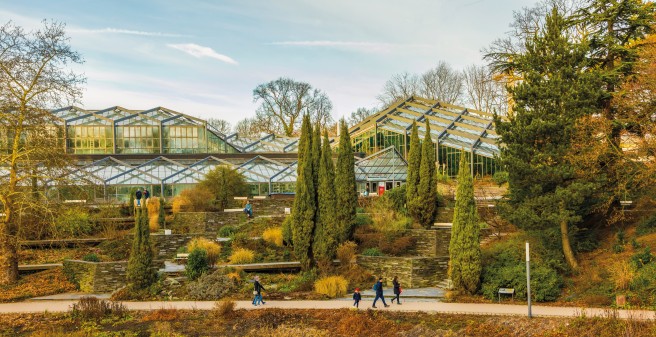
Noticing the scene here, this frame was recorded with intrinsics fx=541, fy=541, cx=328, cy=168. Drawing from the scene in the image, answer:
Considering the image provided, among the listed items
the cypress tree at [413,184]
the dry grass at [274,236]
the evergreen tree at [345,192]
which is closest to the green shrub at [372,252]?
the evergreen tree at [345,192]

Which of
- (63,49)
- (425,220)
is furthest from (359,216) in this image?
(63,49)

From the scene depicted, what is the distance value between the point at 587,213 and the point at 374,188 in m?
19.1

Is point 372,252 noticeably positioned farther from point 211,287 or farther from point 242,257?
point 211,287

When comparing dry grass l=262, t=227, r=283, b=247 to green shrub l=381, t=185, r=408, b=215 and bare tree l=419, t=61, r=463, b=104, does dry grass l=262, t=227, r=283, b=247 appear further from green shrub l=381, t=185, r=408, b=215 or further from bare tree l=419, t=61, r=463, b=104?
bare tree l=419, t=61, r=463, b=104

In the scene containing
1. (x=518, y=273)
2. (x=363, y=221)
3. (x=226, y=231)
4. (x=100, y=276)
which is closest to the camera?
(x=518, y=273)

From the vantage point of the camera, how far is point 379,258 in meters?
20.2

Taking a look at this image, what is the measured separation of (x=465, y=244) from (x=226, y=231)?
12.5 metres

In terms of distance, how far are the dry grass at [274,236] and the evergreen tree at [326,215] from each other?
2931mm

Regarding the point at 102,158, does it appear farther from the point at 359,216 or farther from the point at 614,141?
the point at 614,141

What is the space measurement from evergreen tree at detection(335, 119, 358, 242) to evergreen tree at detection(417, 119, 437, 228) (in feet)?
11.9

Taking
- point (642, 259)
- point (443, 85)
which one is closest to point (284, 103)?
point (443, 85)

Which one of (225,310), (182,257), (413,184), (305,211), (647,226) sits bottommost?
(225,310)

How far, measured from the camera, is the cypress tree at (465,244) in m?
17.4

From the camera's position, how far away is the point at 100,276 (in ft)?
63.4
